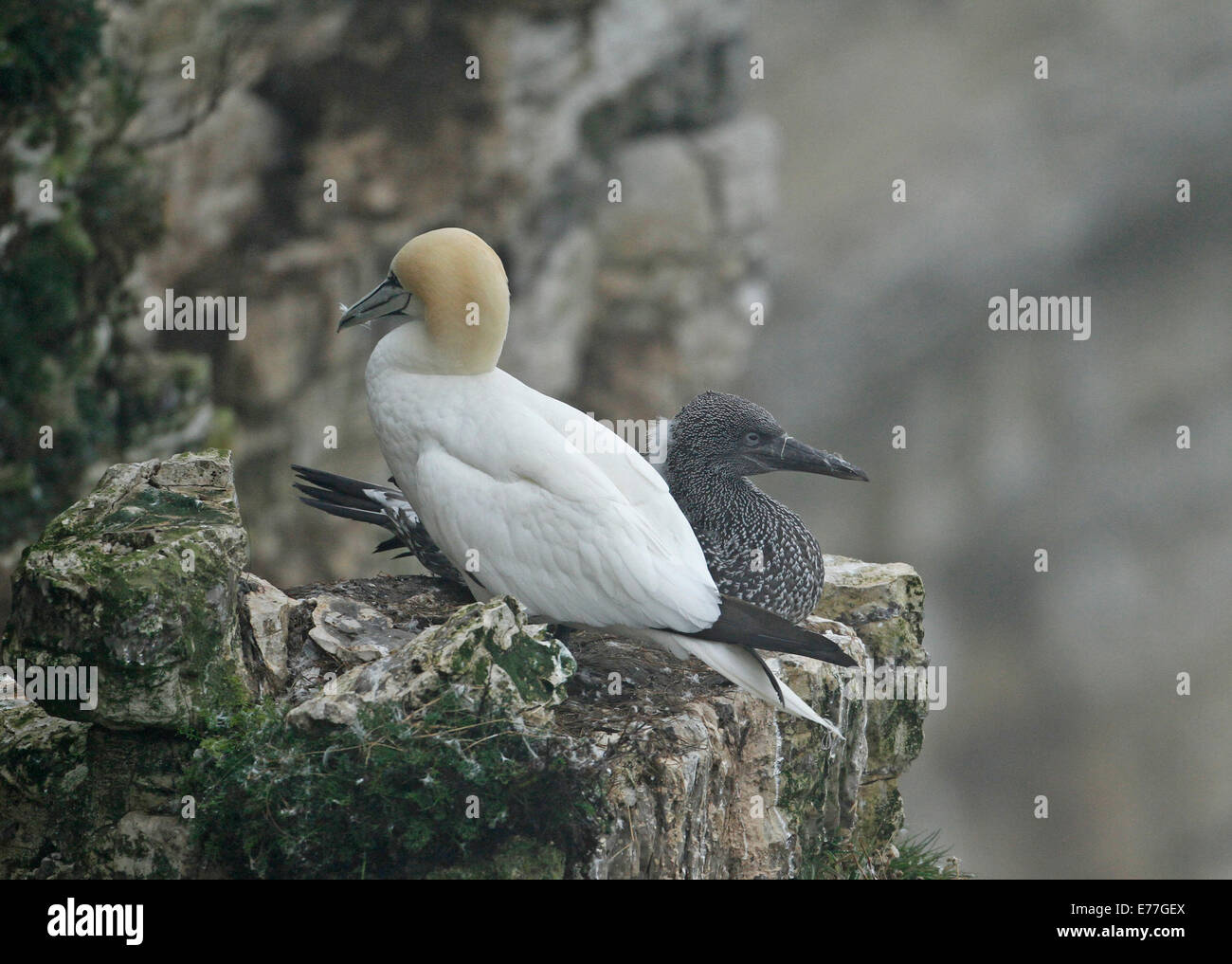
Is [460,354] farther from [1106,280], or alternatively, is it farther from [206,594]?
[1106,280]

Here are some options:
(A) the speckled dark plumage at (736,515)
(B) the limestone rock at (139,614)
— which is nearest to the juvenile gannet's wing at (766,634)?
(A) the speckled dark plumage at (736,515)

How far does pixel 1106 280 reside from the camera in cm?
2238

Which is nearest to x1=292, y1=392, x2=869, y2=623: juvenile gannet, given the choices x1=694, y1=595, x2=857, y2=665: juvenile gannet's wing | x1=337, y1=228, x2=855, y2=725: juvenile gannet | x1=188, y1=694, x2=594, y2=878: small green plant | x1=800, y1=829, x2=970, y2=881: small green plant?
x1=337, y1=228, x2=855, y2=725: juvenile gannet

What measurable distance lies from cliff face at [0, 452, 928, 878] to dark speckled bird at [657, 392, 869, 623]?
2.19 ft

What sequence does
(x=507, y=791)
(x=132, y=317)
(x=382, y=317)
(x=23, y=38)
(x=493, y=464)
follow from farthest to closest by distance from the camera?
(x=132, y=317)
(x=23, y=38)
(x=382, y=317)
(x=493, y=464)
(x=507, y=791)

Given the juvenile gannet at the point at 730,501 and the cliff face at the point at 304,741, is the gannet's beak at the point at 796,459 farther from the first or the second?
the cliff face at the point at 304,741

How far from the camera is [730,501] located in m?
5.17

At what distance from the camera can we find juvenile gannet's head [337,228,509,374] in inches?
177

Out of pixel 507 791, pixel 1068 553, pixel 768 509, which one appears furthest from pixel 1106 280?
pixel 507 791

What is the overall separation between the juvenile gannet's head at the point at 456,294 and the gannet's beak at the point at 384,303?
10 mm

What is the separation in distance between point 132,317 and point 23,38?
237cm

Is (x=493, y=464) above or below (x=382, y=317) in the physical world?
below

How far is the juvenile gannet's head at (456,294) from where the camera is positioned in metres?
4.48

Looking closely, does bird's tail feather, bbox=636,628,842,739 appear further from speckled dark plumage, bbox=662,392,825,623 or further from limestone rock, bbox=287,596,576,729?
speckled dark plumage, bbox=662,392,825,623
